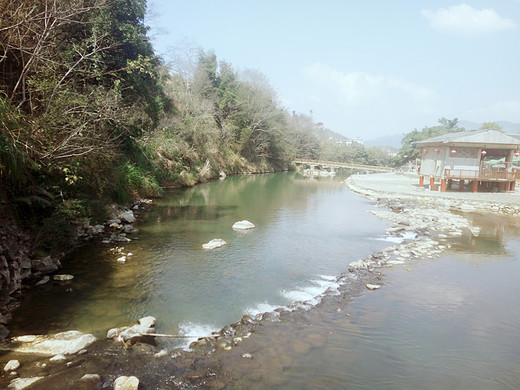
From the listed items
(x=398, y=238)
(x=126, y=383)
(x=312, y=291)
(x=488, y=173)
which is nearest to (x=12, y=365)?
(x=126, y=383)

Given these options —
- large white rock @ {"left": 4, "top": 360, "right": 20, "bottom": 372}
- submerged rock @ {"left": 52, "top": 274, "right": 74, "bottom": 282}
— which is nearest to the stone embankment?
submerged rock @ {"left": 52, "top": 274, "right": 74, "bottom": 282}

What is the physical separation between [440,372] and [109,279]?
6801 mm

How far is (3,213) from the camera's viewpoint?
22.5 feet

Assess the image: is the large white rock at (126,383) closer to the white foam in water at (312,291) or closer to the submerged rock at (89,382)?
the submerged rock at (89,382)

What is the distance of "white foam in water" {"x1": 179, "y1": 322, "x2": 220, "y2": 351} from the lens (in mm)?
5724

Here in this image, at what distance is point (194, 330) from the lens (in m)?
6.00

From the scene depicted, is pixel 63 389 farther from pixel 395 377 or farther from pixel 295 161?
pixel 295 161

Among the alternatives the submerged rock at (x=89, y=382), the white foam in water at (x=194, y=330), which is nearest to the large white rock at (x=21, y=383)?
the submerged rock at (x=89, y=382)

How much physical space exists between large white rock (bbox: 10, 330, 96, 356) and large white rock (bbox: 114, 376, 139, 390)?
3.79ft

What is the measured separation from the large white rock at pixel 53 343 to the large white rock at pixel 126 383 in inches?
45.5

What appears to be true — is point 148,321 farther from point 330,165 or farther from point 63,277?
point 330,165

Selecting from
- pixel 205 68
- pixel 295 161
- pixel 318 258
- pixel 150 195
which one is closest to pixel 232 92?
pixel 205 68

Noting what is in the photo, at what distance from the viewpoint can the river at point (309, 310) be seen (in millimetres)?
5074

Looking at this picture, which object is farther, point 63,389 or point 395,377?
point 395,377
